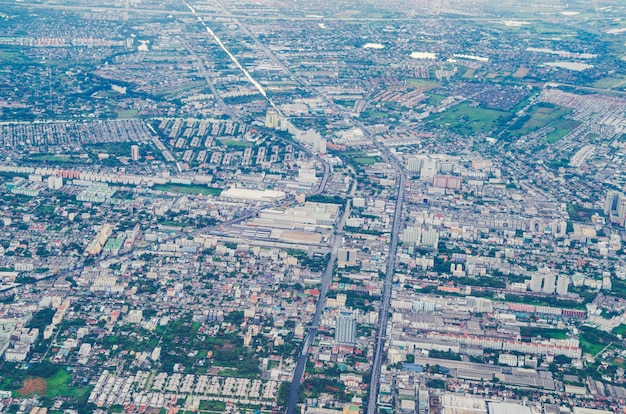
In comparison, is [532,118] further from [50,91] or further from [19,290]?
[19,290]

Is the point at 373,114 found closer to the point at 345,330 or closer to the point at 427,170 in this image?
the point at 427,170

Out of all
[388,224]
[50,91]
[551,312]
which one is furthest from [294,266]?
[50,91]

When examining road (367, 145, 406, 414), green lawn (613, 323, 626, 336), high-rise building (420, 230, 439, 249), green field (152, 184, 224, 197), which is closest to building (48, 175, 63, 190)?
green field (152, 184, 224, 197)

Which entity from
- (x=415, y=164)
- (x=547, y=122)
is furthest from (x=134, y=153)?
(x=547, y=122)

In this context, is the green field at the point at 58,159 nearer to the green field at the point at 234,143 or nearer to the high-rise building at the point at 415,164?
the green field at the point at 234,143

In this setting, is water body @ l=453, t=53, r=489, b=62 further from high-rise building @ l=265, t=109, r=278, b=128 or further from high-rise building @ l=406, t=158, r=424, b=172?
high-rise building @ l=406, t=158, r=424, b=172
